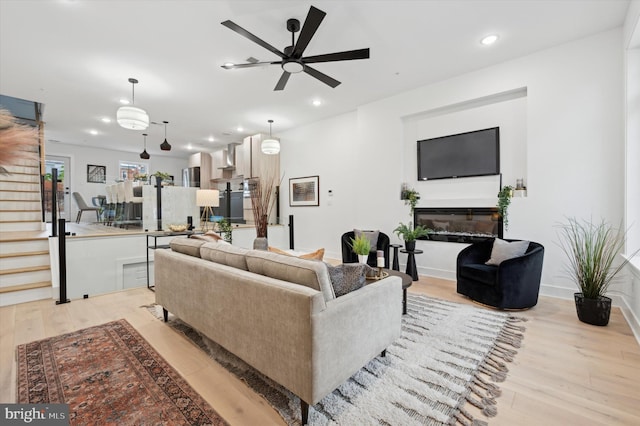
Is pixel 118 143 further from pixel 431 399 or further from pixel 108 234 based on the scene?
pixel 431 399

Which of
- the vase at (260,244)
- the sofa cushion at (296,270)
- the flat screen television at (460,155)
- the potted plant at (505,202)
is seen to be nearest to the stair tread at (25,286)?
the vase at (260,244)

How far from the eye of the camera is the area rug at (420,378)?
1.60 m

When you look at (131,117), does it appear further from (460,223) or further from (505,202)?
(505,202)

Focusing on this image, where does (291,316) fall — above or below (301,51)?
below

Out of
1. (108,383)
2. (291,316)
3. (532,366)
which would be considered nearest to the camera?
(291,316)

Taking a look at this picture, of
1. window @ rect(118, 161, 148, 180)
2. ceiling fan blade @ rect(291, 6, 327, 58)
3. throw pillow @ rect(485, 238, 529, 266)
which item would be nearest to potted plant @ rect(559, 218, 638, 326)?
throw pillow @ rect(485, 238, 529, 266)

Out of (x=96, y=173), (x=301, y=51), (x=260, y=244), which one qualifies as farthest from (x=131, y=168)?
(x=301, y=51)

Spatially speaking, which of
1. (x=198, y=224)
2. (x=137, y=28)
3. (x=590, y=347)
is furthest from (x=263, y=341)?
(x=198, y=224)

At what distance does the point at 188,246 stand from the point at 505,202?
3882 millimetres

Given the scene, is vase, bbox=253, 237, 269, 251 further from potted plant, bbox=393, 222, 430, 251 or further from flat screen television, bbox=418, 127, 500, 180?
flat screen television, bbox=418, 127, 500, 180

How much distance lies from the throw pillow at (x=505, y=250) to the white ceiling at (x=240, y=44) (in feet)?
7.78

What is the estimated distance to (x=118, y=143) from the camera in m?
8.22

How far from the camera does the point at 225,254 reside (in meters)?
2.25

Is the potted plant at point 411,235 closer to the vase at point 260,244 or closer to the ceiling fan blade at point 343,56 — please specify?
the vase at point 260,244
